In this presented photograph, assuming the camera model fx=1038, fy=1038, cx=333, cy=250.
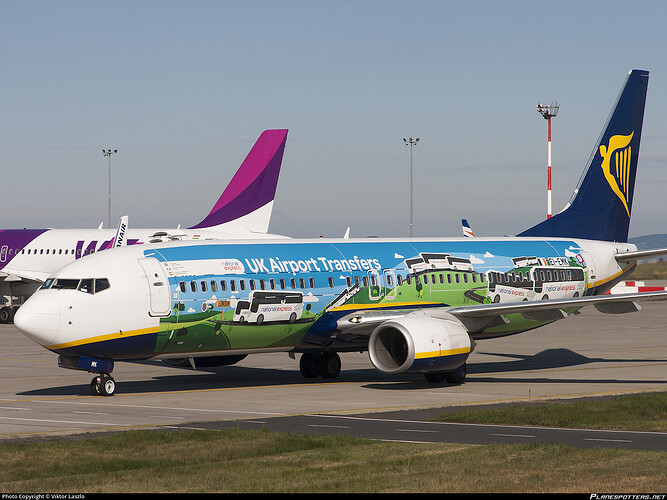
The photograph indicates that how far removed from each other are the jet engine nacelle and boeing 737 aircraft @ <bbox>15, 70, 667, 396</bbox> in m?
0.05

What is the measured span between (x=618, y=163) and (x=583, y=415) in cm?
2054

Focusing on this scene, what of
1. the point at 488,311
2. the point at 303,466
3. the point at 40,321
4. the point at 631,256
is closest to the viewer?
the point at 303,466

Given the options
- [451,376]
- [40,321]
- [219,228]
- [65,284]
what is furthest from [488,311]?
[219,228]

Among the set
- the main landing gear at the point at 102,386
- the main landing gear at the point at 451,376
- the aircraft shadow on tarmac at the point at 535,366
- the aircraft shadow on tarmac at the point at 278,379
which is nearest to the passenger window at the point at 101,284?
the main landing gear at the point at 102,386

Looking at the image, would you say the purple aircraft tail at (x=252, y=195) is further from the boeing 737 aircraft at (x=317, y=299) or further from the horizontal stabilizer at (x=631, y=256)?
the horizontal stabilizer at (x=631, y=256)

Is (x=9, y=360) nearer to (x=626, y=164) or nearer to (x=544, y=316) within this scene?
(x=544, y=316)

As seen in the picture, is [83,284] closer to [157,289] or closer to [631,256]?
[157,289]

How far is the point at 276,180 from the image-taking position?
67.1 metres

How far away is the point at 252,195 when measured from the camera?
66125 mm

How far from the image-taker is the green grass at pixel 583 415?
23406 millimetres

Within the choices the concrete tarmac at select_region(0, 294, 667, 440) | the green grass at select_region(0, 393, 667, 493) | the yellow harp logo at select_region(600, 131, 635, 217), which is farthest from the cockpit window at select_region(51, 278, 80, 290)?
the yellow harp logo at select_region(600, 131, 635, 217)

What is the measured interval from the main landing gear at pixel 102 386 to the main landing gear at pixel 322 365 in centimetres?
780

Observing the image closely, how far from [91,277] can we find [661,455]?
16.8 m

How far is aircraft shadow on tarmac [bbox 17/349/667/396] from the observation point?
32.2 metres
